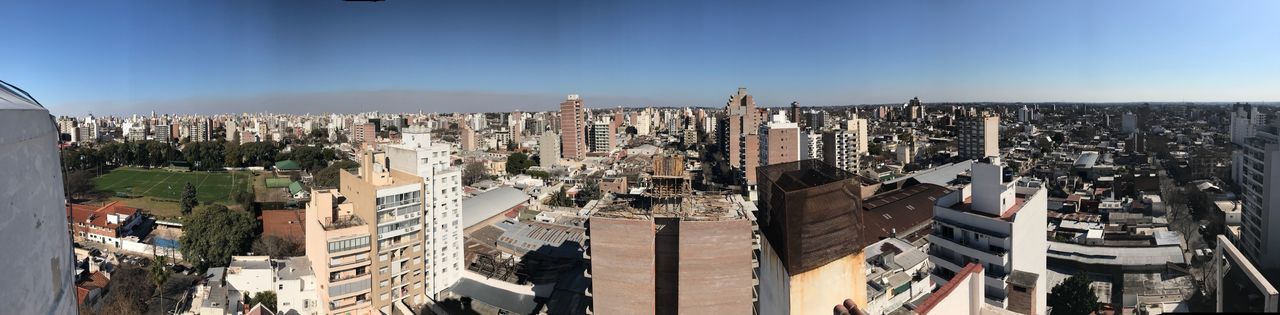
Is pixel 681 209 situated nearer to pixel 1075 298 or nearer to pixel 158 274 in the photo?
pixel 1075 298

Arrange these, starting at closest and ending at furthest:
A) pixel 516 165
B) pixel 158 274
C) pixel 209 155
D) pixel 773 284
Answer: pixel 773 284, pixel 158 274, pixel 516 165, pixel 209 155

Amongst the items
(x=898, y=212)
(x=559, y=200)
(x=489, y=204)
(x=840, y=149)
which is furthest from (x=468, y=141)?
(x=898, y=212)

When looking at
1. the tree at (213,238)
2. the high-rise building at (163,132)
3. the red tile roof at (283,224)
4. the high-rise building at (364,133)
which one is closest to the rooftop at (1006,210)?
the tree at (213,238)

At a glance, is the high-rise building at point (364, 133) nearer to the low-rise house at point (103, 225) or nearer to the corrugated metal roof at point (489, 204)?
the low-rise house at point (103, 225)

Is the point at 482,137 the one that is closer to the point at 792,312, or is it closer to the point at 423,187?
the point at 423,187

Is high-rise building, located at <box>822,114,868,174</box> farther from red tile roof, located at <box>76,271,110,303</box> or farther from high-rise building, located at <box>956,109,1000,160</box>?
red tile roof, located at <box>76,271,110,303</box>
